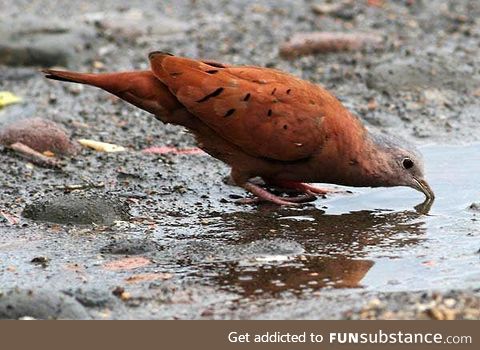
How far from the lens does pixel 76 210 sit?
6.80 m

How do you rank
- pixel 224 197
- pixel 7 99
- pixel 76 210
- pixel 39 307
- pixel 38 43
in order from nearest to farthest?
1. pixel 39 307
2. pixel 76 210
3. pixel 224 197
4. pixel 7 99
5. pixel 38 43

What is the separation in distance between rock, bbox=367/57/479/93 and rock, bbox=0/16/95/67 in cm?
268

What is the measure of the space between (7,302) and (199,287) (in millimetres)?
966

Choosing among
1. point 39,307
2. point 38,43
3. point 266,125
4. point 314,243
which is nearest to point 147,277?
point 39,307

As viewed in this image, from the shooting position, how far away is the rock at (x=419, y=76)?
9448 millimetres

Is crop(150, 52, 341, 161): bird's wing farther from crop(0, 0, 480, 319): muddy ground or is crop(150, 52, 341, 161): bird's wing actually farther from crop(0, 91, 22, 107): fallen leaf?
crop(0, 91, 22, 107): fallen leaf

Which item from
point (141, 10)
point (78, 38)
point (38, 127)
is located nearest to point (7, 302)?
point (38, 127)

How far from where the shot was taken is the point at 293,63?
1026 cm

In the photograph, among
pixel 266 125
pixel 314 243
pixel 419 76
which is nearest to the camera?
pixel 314 243

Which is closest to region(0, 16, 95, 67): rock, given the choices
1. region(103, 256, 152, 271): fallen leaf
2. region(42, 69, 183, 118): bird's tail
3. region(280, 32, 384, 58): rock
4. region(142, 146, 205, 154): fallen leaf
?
region(280, 32, 384, 58): rock

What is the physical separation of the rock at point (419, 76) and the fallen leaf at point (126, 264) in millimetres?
3849

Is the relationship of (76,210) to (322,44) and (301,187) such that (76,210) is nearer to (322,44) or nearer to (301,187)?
(301,187)

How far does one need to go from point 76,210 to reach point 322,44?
418cm
